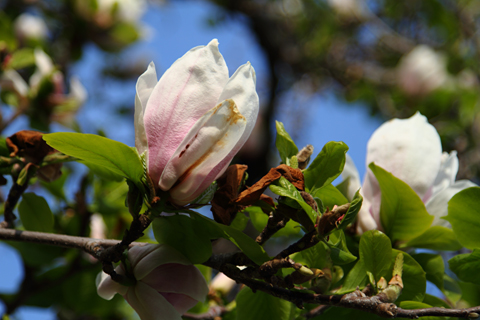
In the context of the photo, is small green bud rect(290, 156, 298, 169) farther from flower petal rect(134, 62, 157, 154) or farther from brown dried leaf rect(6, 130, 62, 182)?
brown dried leaf rect(6, 130, 62, 182)

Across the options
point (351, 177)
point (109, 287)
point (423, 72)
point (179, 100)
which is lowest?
point (423, 72)

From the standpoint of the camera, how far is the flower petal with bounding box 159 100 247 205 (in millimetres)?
398

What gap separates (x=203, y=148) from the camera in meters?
0.40

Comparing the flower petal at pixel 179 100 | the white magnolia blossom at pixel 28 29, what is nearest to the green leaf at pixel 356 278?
the flower petal at pixel 179 100

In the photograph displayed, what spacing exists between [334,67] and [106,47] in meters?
1.57

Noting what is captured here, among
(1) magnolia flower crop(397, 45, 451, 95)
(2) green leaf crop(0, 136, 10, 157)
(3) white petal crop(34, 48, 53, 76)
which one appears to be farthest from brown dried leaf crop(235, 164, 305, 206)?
(1) magnolia flower crop(397, 45, 451, 95)

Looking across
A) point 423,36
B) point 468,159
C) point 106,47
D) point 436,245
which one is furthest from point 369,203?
point 423,36

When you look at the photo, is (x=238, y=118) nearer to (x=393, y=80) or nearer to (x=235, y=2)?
(x=393, y=80)

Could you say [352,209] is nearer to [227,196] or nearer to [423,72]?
[227,196]

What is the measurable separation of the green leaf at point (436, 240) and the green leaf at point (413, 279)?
0.24ft

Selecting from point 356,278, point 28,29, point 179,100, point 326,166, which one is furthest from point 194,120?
point 28,29

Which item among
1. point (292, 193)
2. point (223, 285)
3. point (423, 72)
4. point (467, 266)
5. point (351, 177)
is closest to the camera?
point (292, 193)

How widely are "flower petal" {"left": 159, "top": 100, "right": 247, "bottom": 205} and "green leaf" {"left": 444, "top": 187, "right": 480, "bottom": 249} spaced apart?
247 millimetres

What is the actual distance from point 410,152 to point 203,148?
0.30m
